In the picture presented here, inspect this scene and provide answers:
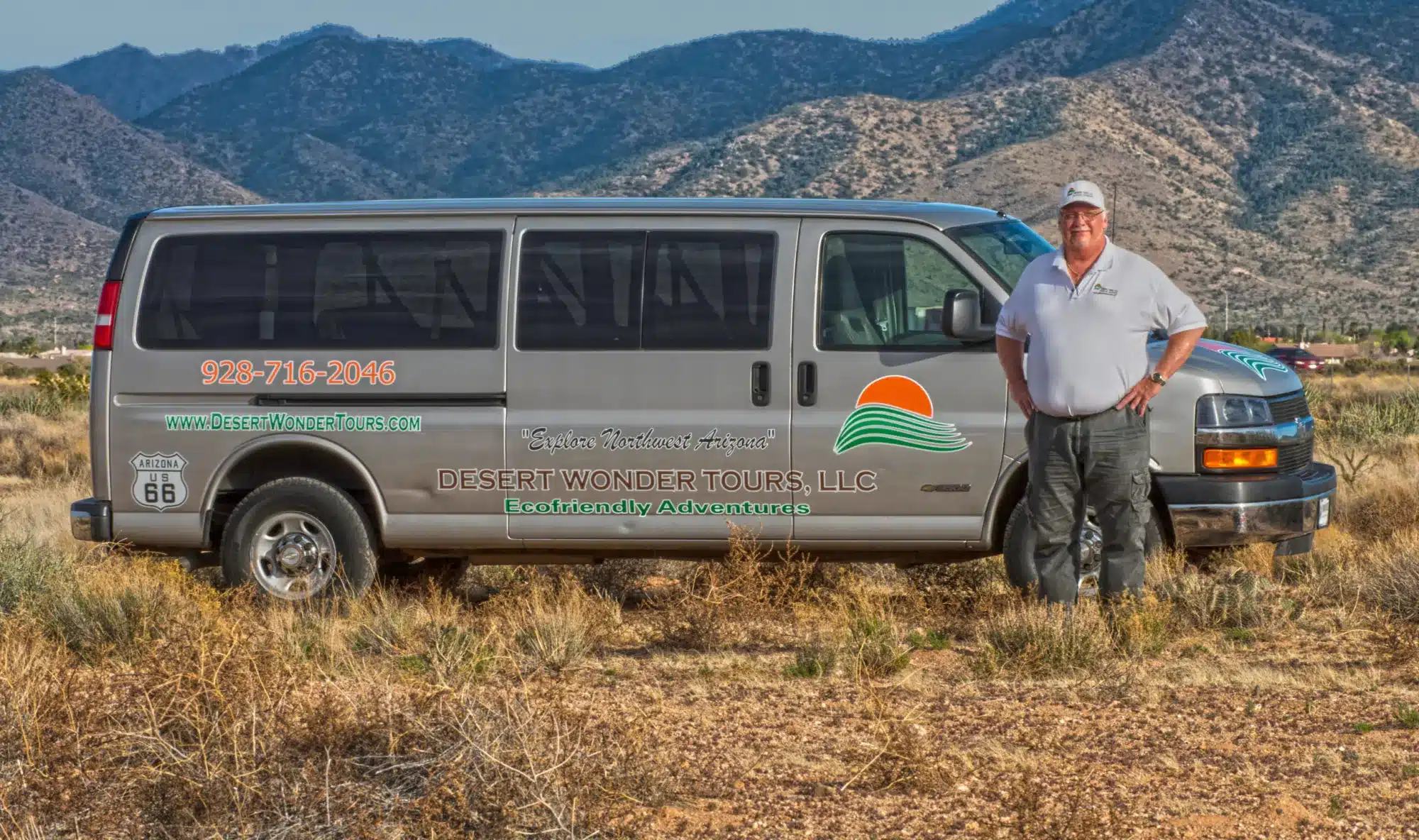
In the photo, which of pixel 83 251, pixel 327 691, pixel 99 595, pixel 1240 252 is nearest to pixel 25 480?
pixel 99 595

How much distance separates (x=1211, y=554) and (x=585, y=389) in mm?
3623

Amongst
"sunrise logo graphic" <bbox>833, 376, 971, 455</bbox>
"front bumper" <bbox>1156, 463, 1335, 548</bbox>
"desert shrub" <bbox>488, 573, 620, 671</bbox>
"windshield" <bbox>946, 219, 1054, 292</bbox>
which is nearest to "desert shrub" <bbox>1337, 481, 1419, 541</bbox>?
A: "front bumper" <bbox>1156, 463, 1335, 548</bbox>

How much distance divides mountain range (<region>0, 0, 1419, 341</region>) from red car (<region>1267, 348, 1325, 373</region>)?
14120 mm

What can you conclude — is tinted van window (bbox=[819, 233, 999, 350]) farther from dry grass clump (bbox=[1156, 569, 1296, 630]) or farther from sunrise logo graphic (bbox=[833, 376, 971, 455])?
dry grass clump (bbox=[1156, 569, 1296, 630])

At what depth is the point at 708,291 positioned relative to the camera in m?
8.55

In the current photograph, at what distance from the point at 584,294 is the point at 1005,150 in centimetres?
7407

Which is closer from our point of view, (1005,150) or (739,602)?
(739,602)

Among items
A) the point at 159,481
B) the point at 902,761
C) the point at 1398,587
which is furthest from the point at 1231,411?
the point at 159,481

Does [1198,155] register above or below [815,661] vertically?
above

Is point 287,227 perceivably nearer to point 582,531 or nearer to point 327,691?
point 582,531

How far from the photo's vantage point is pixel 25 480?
60.2 ft

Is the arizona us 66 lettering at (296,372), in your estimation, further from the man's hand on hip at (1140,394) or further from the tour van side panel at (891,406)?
the man's hand on hip at (1140,394)

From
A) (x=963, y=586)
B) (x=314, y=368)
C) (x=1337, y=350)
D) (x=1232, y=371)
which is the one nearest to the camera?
(x=1232, y=371)

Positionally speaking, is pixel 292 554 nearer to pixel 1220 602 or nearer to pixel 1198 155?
pixel 1220 602
